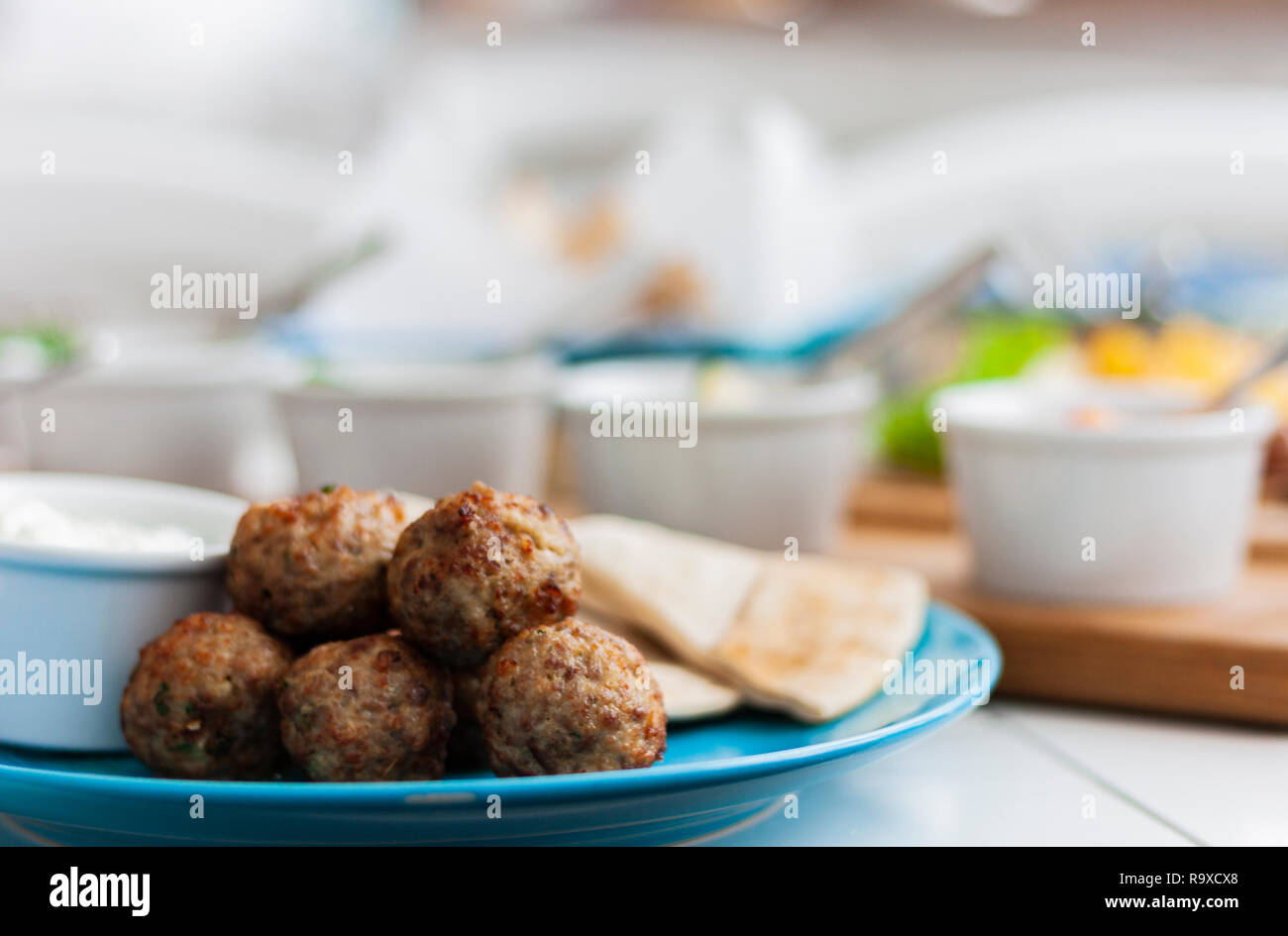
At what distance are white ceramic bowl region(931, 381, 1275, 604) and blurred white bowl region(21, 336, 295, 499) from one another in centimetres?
94

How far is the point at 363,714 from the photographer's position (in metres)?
0.93

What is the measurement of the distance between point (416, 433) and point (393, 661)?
697 mm

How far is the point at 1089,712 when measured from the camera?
1394 millimetres

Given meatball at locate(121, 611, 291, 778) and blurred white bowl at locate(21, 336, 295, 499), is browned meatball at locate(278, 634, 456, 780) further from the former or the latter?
blurred white bowl at locate(21, 336, 295, 499)

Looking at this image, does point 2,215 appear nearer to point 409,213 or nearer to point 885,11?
point 409,213

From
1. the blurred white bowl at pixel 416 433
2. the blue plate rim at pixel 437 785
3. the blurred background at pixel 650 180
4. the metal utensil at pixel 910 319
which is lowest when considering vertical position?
the blue plate rim at pixel 437 785

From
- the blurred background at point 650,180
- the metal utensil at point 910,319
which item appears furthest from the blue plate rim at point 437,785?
the blurred background at point 650,180

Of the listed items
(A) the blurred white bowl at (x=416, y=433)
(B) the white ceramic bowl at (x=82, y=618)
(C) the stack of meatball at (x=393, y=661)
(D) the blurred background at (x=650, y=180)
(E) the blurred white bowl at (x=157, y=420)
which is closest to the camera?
(C) the stack of meatball at (x=393, y=661)

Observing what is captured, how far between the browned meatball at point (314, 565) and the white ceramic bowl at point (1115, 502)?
0.75 meters

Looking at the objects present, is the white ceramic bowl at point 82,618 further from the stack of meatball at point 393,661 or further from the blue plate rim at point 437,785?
the blue plate rim at point 437,785

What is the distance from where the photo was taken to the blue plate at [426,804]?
0.82 meters

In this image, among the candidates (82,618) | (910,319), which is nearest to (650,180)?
(910,319)
